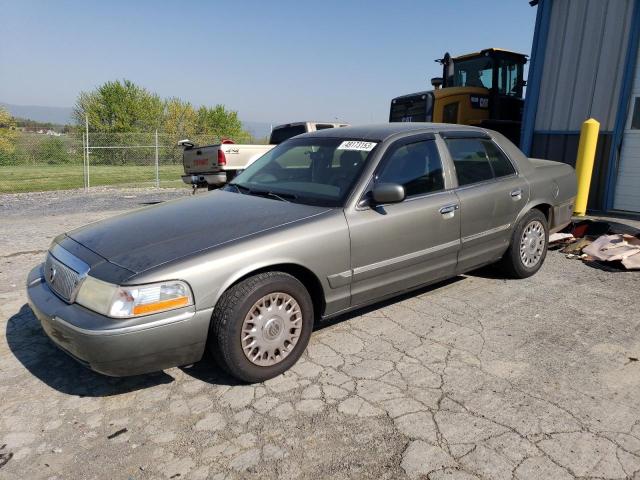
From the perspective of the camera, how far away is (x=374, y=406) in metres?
2.88

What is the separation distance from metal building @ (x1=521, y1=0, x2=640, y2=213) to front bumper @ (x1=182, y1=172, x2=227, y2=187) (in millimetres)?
6088

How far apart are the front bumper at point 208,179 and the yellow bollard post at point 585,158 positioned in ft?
21.0

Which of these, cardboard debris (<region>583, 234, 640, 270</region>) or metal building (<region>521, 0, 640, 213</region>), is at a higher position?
metal building (<region>521, 0, 640, 213</region>)

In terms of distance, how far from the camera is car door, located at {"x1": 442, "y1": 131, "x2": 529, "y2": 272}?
431 cm

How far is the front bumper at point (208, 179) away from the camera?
31.4 feet

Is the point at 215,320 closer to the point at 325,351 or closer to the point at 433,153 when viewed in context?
the point at 325,351

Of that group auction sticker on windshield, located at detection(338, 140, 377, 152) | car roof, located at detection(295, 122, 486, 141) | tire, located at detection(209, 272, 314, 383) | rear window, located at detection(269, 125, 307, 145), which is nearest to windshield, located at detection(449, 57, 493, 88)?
rear window, located at detection(269, 125, 307, 145)

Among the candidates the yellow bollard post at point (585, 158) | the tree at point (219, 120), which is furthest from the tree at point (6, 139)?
the yellow bollard post at point (585, 158)

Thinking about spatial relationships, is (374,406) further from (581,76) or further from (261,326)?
(581,76)

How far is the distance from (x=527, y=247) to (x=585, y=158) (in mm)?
4088

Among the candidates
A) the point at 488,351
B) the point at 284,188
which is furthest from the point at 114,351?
the point at 488,351

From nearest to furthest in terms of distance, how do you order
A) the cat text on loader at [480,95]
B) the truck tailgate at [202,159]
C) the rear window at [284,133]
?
1. the truck tailgate at [202,159]
2. the cat text on loader at [480,95]
3. the rear window at [284,133]

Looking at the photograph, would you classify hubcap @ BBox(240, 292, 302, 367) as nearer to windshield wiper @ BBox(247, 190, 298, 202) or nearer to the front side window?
windshield wiper @ BBox(247, 190, 298, 202)

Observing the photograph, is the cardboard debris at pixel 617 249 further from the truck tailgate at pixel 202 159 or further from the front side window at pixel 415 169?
the truck tailgate at pixel 202 159
